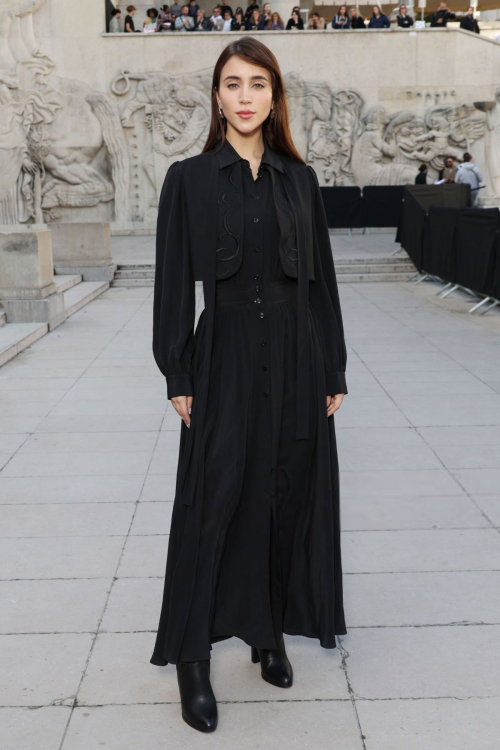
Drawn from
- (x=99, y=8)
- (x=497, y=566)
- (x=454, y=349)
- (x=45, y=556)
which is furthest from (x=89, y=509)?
(x=99, y=8)

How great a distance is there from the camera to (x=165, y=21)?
81.8 feet

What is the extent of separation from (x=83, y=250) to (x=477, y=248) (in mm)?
7088

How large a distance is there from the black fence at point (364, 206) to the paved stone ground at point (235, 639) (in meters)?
14.7

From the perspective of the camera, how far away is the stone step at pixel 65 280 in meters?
13.7

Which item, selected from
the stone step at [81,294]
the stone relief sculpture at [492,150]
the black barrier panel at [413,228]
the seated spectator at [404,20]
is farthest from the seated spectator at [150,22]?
the stone step at [81,294]

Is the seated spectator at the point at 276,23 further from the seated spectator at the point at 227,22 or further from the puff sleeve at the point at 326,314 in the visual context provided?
the puff sleeve at the point at 326,314

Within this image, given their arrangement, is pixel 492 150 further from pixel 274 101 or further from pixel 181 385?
pixel 181 385

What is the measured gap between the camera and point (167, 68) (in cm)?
2336

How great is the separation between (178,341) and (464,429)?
148 inches

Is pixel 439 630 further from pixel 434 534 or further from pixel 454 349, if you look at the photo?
pixel 454 349

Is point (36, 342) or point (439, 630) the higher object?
point (439, 630)

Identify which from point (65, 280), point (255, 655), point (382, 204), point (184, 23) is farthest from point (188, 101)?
point (255, 655)

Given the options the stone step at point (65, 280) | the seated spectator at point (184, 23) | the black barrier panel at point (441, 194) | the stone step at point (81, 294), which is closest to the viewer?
the stone step at point (81, 294)

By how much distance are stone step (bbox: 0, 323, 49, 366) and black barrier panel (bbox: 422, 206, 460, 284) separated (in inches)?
230
